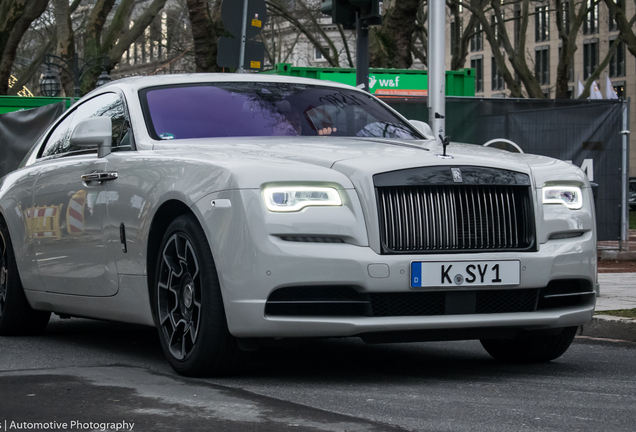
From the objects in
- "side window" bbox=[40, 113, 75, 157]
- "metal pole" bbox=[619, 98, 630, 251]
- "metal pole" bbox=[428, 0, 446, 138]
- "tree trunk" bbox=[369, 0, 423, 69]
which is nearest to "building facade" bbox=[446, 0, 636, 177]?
"tree trunk" bbox=[369, 0, 423, 69]

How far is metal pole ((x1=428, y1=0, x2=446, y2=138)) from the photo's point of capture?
9070 mm

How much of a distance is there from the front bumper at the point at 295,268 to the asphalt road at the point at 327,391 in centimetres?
28

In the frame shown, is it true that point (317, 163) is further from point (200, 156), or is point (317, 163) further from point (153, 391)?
point (153, 391)

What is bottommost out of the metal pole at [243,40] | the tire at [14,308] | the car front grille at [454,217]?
the tire at [14,308]

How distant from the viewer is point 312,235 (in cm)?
497

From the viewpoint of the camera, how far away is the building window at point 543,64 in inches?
2869

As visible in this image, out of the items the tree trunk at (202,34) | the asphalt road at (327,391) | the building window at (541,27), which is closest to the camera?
the asphalt road at (327,391)

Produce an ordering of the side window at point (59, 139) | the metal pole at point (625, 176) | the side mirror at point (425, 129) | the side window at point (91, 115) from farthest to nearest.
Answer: the metal pole at point (625, 176), the side window at point (59, 139), the side mirror at point (425, 129), the side window at point (91, 115)

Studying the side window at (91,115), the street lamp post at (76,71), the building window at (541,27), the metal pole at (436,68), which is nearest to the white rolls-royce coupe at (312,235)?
the side window at (91,115)

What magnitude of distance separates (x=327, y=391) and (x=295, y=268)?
0.56 metres

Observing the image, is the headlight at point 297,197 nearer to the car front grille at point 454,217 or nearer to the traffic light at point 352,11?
the car front grille at point 454,217

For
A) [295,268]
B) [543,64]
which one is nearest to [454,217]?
[295,268]

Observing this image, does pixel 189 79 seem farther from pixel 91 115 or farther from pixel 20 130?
pixel 20 130

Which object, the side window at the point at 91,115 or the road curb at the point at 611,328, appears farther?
the road curb at the point at 611,328
